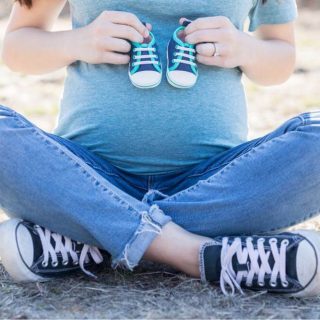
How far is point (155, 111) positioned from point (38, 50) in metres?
0.35

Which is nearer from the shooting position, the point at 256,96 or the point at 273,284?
the point at 273,284

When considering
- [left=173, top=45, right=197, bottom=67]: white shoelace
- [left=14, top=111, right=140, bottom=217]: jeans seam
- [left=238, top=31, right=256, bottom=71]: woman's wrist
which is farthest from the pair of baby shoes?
[left=14, top=111, right=140, bottom=217]: jeans seam

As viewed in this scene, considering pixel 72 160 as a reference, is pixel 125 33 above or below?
above

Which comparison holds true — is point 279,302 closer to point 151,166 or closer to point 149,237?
point 149,237

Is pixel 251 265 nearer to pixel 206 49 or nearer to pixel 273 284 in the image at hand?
pixel 273 284

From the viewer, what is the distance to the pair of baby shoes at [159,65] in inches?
75.8

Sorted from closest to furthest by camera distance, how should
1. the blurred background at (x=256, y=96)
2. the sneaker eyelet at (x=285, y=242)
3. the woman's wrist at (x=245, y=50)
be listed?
the sneaker eyelet at (x=285, y=242), the woman's wrist at (x=245, y=50), the blurred background at (x=256, y=96)

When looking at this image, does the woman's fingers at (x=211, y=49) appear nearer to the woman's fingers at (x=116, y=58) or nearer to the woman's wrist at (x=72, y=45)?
the woman's fingers at (x=116, y=58)

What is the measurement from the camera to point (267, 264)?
176 cm

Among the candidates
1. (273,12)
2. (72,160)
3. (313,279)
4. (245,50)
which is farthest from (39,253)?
(273,12)

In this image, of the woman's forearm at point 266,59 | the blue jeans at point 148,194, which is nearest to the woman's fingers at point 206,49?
the woman's forearm at point 266,59

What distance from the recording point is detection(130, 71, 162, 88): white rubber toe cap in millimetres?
1920

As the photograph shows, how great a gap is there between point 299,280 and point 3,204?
0.70m

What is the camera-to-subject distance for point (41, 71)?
2.14 m
